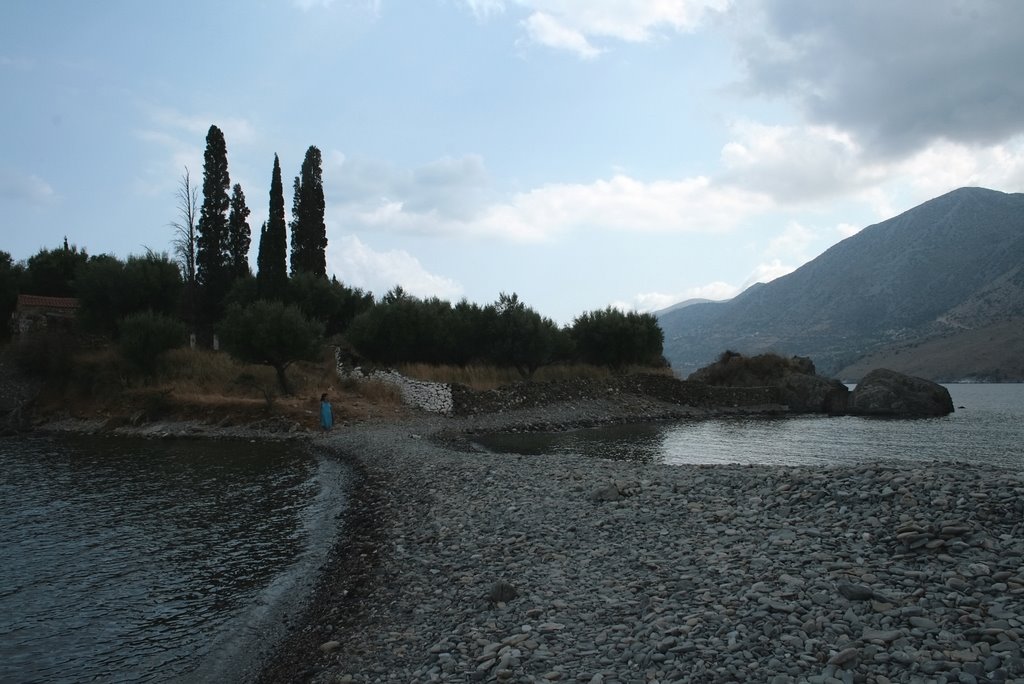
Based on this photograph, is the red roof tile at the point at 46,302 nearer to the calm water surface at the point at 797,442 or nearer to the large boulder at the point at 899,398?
the calm water surface at the point at 797,442

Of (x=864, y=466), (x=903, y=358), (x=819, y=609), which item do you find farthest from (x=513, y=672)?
(x=903, y=358)

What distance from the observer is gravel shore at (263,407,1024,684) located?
5445 millimetres

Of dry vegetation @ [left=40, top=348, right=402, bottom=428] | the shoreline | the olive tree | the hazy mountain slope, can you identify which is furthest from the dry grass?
the hazy mountain slope

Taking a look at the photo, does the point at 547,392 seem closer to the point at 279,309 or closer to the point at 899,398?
the point at 279,309

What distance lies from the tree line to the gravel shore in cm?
2814

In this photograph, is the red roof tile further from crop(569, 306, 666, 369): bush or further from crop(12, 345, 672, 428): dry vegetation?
crop(569, 306, 666, 369): bush

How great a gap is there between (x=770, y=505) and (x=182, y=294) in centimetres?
5271

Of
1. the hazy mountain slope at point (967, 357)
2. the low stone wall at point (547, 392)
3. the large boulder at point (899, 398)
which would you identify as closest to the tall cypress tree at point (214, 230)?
the low stone wall at point (547, 392)

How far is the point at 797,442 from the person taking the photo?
89.9ft

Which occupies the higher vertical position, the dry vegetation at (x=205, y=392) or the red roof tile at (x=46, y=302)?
the red roof tile at (x=46, y=302)

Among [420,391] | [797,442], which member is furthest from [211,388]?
[797,442]

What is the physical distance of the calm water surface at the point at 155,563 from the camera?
25.6 ft

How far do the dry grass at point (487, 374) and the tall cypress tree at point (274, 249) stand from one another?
571 inches

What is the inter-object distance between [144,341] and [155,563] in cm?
3374
